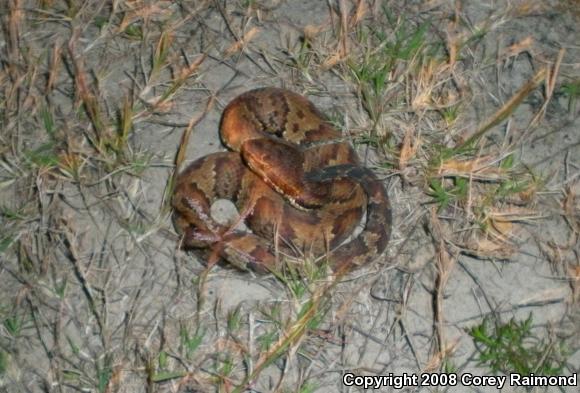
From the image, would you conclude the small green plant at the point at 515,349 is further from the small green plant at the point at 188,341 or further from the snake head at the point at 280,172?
the small green plant at the point at 188,341

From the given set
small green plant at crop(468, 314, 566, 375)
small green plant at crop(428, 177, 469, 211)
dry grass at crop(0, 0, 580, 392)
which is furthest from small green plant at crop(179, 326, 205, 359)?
small green plant at crop(428, 177, 469, 211)

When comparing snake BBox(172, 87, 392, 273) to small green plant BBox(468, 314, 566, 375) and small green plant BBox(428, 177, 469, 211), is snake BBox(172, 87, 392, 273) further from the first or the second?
small green plant BBox(468, 314, 566, 375)

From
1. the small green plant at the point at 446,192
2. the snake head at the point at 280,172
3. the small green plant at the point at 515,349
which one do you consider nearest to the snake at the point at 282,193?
the snake head at the point at 280,172

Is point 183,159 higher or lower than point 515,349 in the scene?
higher

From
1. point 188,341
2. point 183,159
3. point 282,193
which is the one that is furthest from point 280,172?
point 188,341

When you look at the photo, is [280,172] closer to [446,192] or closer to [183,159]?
[183,159]

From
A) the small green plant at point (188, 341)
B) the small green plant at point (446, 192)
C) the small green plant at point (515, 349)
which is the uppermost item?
the small green plant at point (446, 192)
